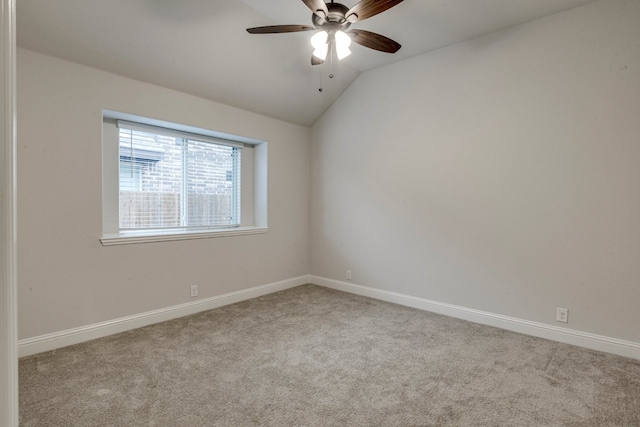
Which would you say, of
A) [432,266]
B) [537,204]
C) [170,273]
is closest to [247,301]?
[170,273]

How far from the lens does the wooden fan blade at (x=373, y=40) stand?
2.35 m

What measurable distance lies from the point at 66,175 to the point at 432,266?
11.4 ft

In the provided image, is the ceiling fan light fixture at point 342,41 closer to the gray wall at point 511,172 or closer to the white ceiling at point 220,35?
the white ceiling at point 220,35

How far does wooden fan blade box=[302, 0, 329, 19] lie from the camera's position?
1.97 meters

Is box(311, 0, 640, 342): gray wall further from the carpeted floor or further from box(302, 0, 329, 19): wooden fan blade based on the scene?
box(302, 0, 329, 19): wooden fan blade

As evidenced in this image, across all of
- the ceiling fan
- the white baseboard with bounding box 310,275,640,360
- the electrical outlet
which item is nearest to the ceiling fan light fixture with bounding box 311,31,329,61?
the ceiling fan

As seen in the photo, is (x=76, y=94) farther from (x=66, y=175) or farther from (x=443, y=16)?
(x=443, y=16)

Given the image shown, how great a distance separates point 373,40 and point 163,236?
2586mm

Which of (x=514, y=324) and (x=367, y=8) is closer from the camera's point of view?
(x=367, y=8)

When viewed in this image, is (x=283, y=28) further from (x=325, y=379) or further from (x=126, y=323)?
(x=126, y=323)

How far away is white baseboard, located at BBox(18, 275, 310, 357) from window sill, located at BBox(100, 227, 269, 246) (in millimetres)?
683

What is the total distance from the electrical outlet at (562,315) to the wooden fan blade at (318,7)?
3002 millimetres

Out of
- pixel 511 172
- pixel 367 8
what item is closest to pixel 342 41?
pixel 367 8

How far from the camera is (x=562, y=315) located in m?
2.74
